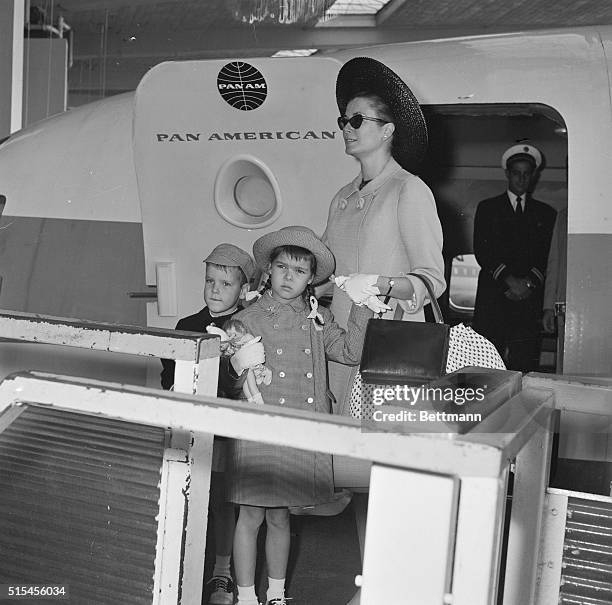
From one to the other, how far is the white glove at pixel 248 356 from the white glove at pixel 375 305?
1.19 ft


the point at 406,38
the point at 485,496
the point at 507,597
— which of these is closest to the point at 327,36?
the point at 406,38

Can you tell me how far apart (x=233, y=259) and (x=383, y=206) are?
54 centimetres

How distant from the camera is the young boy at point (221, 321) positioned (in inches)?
112

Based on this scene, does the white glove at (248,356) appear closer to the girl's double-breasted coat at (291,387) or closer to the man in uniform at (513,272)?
the girl's double-breasted coat at (291,387)

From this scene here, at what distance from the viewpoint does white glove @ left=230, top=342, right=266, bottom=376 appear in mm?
2656

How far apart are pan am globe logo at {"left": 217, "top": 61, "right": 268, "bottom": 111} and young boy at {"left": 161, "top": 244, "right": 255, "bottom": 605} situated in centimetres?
78

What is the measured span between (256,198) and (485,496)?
2926 millimetres

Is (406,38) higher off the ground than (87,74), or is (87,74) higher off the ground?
(406,38)

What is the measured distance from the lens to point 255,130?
3.74 meters

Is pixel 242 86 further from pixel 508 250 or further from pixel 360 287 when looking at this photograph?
pixel 508 250

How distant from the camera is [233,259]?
314 cm

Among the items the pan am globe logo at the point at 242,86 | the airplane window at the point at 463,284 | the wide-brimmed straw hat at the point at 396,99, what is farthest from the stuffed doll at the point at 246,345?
the airplane window at the point at 463,284

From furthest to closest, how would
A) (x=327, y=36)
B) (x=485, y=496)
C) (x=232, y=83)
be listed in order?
(x=327, y=36), (x=232, y=83), (x=485, y=496)

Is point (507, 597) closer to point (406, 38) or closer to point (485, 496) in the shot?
point (485, 496)
